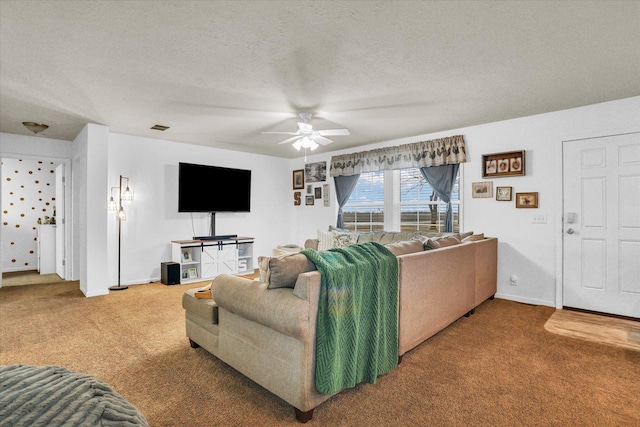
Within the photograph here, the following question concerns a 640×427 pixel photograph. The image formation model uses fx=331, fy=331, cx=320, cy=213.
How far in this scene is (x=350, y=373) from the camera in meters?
2.00

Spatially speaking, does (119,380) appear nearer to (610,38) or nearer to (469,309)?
(469,309)

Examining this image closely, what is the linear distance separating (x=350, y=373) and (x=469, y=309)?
2155 millimetres

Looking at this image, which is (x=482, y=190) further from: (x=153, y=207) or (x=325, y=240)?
(x=153, y=207)

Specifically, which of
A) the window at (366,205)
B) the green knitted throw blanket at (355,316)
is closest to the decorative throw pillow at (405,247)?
the green knitted throw blanket at (355,316)

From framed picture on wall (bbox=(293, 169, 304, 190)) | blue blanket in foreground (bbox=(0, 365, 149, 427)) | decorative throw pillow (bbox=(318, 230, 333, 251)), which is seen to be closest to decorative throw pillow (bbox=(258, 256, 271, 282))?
blue blanket in foreground (bbox=(0, 365, 149, 427))

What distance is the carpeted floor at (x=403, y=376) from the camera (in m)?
1.89

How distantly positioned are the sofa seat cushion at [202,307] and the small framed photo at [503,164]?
3864 mm

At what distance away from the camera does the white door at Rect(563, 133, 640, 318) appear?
355cm

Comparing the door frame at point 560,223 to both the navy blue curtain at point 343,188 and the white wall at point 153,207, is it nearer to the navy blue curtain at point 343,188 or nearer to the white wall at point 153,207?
the navy blue curtain at point 343,188

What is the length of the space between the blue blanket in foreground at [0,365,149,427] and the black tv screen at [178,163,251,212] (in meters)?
4.77

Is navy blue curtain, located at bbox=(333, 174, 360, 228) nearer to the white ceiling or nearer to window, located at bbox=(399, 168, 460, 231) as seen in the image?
window, located at bbox=(399, 168, 460, 231)

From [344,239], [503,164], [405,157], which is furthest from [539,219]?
[344,239]

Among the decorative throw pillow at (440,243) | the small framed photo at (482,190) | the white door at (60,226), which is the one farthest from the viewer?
the white door at (60,226)

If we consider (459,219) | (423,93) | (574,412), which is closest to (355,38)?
(423,93)
